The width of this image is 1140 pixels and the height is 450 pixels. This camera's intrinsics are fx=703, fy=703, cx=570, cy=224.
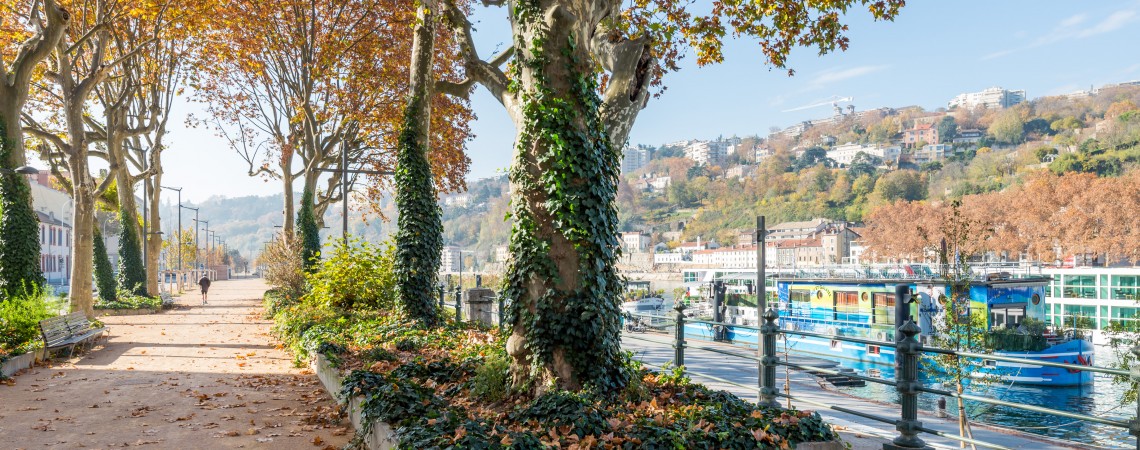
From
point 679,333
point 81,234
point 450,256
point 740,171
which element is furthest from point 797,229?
point 679,333

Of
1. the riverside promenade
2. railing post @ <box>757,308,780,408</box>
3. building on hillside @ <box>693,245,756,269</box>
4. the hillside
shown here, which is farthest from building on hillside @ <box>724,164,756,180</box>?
railing post @ <box>757,308,780,408</box>

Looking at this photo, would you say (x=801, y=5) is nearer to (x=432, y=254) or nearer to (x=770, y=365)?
(x=770, y=365)

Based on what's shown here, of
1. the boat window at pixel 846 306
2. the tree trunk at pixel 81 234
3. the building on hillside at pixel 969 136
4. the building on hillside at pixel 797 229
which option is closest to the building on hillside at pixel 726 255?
the building on hillside at pixel 797 229

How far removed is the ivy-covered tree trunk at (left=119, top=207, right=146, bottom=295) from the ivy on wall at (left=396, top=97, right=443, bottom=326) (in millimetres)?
20284

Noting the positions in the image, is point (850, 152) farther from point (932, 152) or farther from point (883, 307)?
point (883, 307)

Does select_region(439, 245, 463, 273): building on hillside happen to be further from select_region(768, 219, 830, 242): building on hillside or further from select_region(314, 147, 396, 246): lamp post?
select_region(314, 147, 396, 246): lamp post

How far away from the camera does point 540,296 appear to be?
6648mm

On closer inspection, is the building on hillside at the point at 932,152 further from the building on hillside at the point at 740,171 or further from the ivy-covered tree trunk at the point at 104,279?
the ivy-covered tree trunk at the point at 104,279

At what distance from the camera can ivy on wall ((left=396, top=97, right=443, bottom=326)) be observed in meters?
12.9

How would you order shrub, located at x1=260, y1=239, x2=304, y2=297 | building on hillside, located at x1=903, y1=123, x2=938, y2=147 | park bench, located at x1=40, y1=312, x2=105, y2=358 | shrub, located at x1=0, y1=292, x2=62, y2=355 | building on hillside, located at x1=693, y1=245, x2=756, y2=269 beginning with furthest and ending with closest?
1. building on hillside, located at x1=903, y1=123, x2=938, y2=147
2. building on hillside, located at x1=693, y1=245, x2=756, y2=269
3. shrub, located at x1=260, y1=239, x2=304, y2=297
4. park bench, located at x1=40, y1=312, x2=105, y2=358
5. shrub, located at x1=0, y1=292, x2=62, y2=355

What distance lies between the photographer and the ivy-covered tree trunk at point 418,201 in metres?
12.9

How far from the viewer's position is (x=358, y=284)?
50.7 feet

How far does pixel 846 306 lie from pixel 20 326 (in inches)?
1240

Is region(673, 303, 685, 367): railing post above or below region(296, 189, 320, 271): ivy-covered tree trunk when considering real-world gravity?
below
